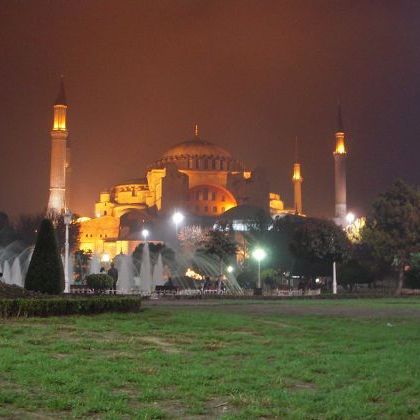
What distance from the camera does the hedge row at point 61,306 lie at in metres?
13.8

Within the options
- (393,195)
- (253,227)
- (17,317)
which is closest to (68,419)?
(17,317)

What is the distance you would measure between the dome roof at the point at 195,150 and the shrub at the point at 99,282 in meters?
82.9

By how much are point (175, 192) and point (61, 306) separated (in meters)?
84.7

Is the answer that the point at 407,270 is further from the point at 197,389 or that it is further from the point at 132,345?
the point at 197,389

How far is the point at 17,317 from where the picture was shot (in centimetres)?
1381

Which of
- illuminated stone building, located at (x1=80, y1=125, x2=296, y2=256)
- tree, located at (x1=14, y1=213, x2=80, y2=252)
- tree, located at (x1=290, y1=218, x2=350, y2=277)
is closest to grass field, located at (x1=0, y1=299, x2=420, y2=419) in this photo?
tree, located at (x1=290, y1=218, x2=350, y2=277)

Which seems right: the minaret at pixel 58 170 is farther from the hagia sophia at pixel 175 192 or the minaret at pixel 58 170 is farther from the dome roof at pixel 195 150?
the dome roof at pixel 195 150

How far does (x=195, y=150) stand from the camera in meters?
112

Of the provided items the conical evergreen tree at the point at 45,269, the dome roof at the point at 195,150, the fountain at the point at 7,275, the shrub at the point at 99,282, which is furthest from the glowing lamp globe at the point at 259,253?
the dome roof at the point at 195,150

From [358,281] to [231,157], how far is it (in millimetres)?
69064

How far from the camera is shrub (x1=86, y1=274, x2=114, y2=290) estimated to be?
28.6 meters

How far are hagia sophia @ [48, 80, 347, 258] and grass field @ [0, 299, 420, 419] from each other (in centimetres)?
7078

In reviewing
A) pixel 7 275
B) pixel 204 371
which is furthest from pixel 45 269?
pixel 7 275

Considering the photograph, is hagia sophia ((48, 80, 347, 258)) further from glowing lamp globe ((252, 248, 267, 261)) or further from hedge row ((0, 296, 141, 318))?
hedge row ((0, 296, 141, 318))
